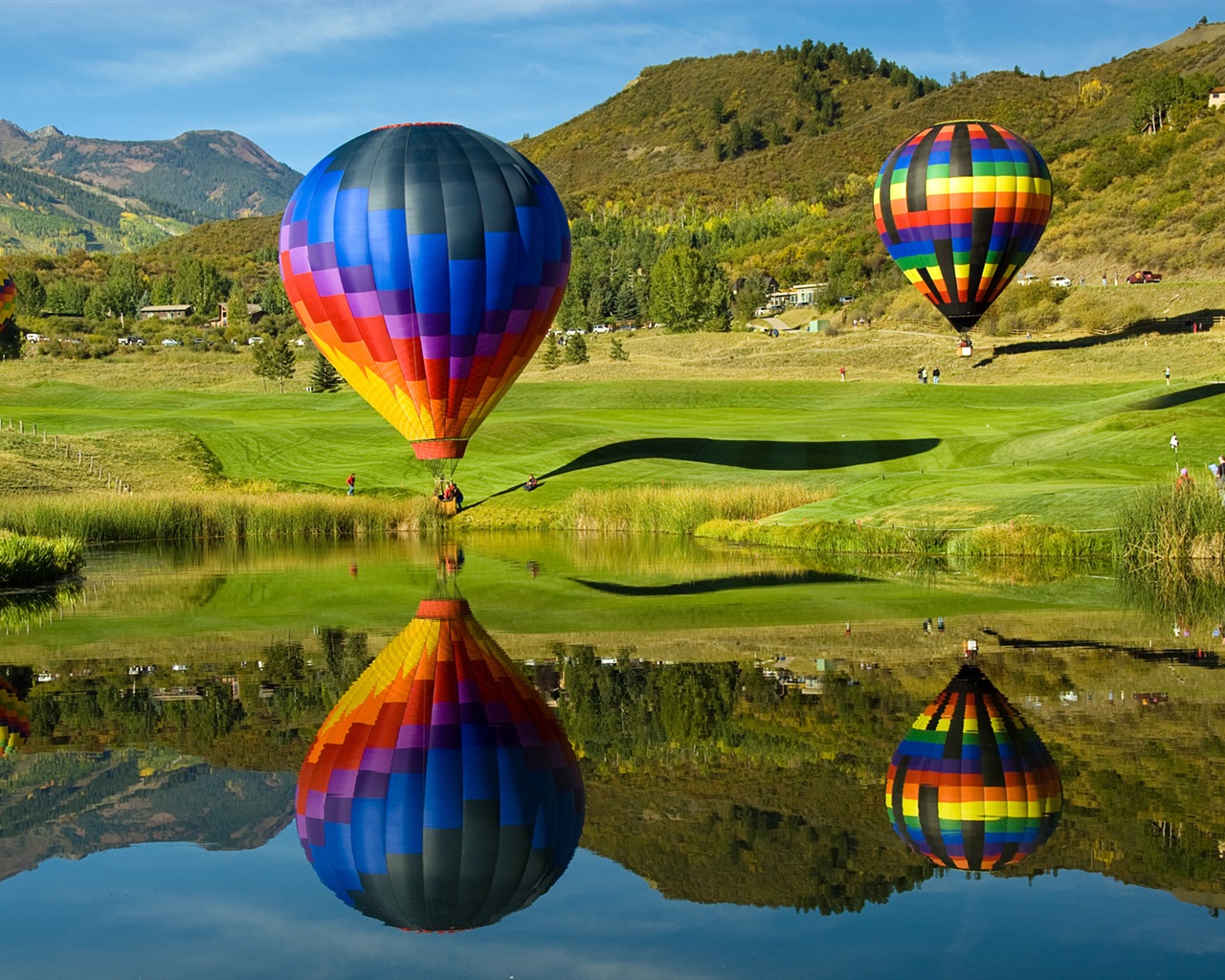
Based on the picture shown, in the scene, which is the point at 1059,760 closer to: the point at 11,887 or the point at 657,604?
the point at 11,887

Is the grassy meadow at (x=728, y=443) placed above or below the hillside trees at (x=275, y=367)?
below

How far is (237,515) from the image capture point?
47.8 meters

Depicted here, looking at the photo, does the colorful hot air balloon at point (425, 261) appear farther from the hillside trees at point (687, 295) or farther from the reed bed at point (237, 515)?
the hillside trees at point (687, 295)

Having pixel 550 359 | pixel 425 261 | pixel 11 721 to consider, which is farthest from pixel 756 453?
pixel 550 359

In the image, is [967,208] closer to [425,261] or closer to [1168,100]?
[425,261]

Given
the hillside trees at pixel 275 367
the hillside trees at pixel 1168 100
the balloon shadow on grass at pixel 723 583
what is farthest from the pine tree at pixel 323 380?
the hillside trees at pixel 1168 100

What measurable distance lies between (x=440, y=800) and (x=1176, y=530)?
2199cm

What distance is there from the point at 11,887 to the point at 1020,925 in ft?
23.1

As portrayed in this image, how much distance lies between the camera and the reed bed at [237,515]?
45.5 metres

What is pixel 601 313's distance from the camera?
16775 cm

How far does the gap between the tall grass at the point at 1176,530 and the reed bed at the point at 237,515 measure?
24121mm

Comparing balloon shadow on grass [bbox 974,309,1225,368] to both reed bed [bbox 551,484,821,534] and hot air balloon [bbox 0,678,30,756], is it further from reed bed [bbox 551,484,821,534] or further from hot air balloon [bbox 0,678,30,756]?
hot air balloon [bbox 0,678,30,756]

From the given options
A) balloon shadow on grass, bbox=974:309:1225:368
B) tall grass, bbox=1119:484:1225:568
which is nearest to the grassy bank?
tall grass, bbox=1119:484:1225:568

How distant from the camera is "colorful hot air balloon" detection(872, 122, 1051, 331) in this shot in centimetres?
6066
